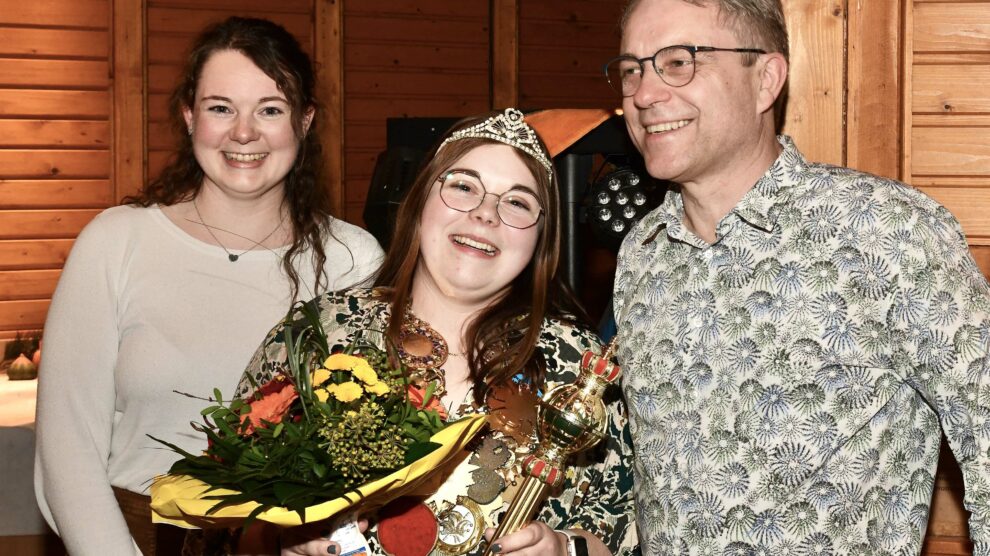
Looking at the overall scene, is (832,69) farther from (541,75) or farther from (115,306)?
(541,75)

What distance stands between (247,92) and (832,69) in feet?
4.46

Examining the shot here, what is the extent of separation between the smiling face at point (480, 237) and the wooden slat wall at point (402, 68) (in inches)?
180

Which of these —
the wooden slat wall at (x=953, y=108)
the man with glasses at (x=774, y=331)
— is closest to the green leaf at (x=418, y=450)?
the man with glasses at (x=774, y=331)

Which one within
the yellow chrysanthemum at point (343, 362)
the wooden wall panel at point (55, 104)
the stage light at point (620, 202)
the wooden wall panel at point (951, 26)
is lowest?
the yellow chrysanthemum at point (343, 362)

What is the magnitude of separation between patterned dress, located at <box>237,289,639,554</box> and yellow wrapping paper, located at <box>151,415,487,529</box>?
26cm

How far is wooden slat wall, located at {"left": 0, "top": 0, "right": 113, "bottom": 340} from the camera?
5820mm

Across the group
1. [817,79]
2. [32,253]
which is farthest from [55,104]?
[817,79]

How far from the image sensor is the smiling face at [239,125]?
2.30 meters

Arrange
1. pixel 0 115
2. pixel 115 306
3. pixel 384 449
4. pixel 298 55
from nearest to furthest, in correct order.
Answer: pixel 384 449 < pixel 115 306 < pixel 298 55 < pixel 0 115

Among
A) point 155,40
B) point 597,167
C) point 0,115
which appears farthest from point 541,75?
point 597,167

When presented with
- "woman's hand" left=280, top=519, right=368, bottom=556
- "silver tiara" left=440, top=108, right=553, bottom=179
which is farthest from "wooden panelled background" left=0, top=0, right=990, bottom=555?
"woman's hand" left=280, top=519, right=368, bottom=556

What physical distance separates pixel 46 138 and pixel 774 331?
17.4 ft

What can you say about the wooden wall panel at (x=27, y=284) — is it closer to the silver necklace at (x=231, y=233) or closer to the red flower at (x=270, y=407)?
the silver necklace at (x=231, y=233)

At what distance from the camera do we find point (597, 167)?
→ 2.71 metres
